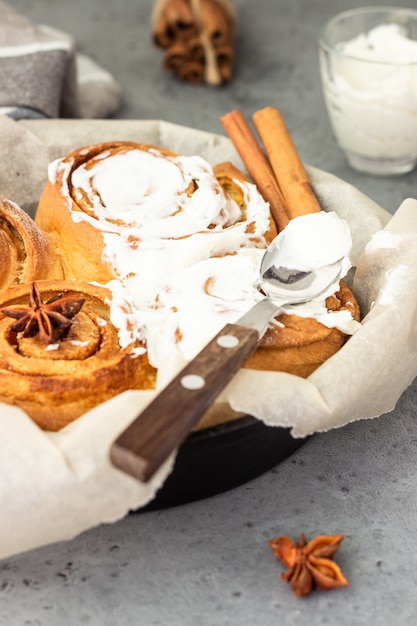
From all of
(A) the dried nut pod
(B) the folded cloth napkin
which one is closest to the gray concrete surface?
(B) the folded cloth napkin

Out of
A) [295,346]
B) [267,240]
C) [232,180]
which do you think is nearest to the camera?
[295,346]

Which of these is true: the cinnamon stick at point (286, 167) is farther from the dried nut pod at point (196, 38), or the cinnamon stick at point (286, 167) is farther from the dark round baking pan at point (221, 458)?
the dried nut pod at point (196, 38)

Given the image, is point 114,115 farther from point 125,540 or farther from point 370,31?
point 125,540

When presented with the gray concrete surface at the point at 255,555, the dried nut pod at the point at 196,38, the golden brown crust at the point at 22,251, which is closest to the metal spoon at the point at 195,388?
the gray concrete surface at the point at 255,555

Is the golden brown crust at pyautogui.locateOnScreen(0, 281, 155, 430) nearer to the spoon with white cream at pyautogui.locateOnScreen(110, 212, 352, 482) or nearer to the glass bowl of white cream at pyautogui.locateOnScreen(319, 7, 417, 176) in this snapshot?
the spoon with white cream at pyautogui.locateOnScreen(110, 212, 352, 482)

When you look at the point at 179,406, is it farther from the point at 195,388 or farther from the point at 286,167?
the point at 286,167

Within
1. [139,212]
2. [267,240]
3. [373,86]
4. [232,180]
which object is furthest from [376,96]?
[139,212]
